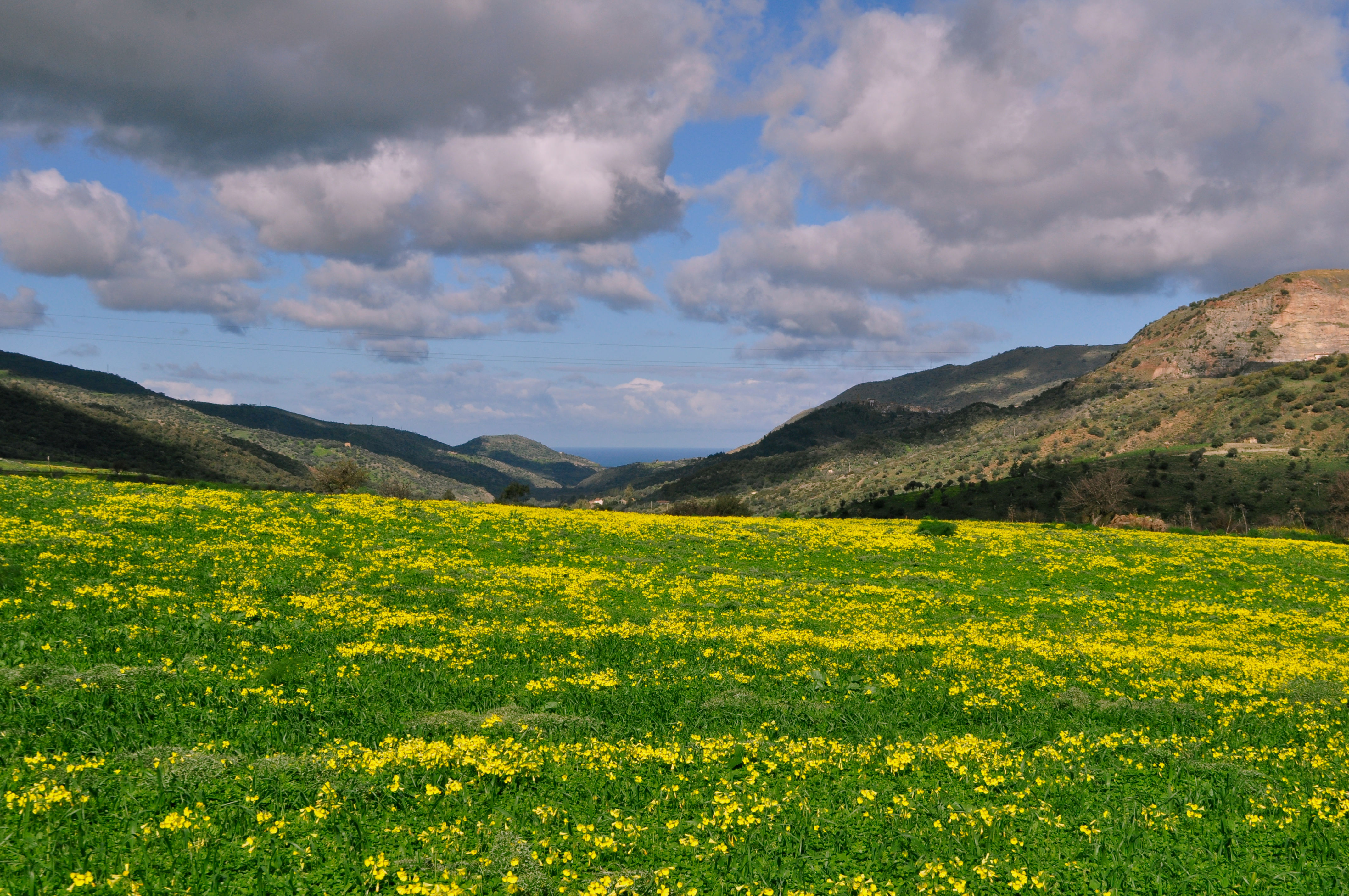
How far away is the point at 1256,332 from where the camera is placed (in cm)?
17475

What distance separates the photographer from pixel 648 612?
21281mm

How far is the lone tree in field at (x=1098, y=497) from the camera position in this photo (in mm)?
66312

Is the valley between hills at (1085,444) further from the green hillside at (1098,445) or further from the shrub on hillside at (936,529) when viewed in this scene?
the shrub on hillside at (936,529)

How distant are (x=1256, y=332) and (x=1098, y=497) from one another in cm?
14964

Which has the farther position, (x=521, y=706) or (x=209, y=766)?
(x=521, y=706)

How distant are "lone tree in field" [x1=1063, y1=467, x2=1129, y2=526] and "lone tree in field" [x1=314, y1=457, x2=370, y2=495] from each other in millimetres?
65636

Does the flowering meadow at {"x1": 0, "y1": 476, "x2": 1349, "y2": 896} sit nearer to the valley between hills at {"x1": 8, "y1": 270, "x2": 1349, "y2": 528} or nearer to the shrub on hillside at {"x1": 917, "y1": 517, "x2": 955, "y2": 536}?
the shrub on hillside at {"x1": 917, "y1": 517, "x2": 955, "y2": 536}

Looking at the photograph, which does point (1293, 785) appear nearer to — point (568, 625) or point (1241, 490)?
point (568, 625)

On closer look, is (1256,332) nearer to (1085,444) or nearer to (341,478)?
(1085,444)

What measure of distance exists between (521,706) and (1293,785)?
1177cm

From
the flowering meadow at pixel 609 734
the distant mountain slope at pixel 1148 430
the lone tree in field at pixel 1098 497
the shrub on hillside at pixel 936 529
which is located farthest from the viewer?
the distant mountain slope at pixel 1148 430

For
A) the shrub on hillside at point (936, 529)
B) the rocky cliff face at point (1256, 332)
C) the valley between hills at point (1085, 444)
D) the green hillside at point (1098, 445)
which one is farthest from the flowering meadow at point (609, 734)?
the rocky cliff face at point (1256, 332)

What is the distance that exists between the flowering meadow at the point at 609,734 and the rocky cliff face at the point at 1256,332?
183065mm

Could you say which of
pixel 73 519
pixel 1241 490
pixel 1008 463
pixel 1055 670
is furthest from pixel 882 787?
pixel 1008 463
